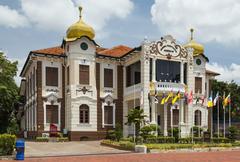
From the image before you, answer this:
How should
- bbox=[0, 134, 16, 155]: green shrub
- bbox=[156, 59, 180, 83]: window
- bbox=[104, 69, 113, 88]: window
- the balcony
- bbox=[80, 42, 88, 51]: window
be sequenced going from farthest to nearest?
1. bbox=[104, 69, 113, 88]: window
2. bbox=[156, 59, 180, 83]: window
3. bbox=[80, 42, 88, 51]: window
4. the balcony
5. bbox=[0, 134, 16, 155]: green shrub

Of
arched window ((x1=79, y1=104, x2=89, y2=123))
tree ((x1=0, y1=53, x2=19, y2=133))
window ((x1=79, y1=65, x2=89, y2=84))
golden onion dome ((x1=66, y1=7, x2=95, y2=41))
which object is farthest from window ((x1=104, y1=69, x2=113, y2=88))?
tree ((x1=0, y1=53, x2=19, y2=133))

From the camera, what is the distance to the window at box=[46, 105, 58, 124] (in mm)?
37844

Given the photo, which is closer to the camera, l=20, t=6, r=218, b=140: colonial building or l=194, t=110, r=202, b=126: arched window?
l=20, t=6, r=218, b=140: colonial building

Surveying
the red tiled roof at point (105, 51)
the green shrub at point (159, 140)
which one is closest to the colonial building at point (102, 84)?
the red tiled roof at point (105, 51)

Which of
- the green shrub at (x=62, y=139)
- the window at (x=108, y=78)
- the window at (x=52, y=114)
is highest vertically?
the window at (x=108, y=78)

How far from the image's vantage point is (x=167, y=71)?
1537 inches

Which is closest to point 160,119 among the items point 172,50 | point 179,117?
point 179,117

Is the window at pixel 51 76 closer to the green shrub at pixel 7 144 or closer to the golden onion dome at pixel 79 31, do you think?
the golden onion dome at pixel 79 31

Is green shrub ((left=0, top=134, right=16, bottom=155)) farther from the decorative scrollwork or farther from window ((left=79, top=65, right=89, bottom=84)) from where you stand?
the decorative scrollwork

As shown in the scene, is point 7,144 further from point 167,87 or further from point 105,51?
point 105,51

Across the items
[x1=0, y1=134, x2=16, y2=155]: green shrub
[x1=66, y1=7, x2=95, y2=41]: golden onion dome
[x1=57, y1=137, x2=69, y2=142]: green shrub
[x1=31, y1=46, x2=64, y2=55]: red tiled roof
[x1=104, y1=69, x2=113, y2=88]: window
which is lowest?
[x1=57, y1=137, x2=69, y2=142]: green shrub

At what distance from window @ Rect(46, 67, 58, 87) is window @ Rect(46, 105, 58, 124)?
233 cm

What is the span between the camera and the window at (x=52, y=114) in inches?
1490

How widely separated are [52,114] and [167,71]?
41.4 feet
